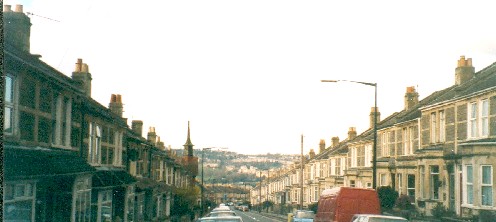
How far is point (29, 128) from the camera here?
1988cm

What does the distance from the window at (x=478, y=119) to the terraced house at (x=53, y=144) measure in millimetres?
18245

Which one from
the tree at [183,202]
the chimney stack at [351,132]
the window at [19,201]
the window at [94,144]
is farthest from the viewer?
the chimney stack at [351,132]

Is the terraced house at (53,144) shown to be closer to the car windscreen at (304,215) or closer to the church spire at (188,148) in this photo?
the car windscreen at (304,215)

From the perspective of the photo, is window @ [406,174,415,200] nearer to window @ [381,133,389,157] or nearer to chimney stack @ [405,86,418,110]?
window @ [381,133,389,157]

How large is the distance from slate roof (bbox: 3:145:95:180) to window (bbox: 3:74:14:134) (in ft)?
2.04

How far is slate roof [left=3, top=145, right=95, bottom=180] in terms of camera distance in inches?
638

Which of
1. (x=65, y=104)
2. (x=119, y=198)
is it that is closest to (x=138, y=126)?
(x=119, y=198)

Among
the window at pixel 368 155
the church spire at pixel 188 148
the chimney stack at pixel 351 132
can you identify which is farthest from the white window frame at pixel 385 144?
the church spire at pixel 188 148

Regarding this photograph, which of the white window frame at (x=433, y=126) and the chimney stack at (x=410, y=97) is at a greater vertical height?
the chimney stack at (x=410, y=97)

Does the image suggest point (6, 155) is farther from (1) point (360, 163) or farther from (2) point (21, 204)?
(1) point (360, 163)

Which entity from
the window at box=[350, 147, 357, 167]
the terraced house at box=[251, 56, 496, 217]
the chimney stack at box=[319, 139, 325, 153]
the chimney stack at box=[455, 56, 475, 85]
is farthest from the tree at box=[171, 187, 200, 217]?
the chimney stack at box=[455, 56, 475, 85]

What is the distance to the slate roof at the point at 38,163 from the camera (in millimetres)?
16203

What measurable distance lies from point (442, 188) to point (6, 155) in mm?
25229

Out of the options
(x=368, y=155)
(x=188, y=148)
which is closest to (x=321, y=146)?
(x=188, y=148)
